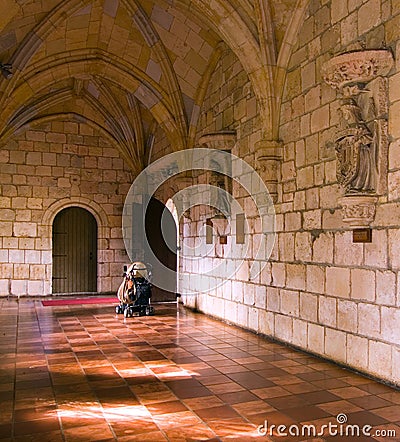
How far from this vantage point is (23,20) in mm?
6324

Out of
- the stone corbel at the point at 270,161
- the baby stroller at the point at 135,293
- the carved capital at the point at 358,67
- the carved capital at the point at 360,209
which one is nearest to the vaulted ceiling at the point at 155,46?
the stone corbel at the point at 270,161

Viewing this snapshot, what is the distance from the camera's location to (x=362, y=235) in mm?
3730

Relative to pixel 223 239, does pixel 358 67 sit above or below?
above

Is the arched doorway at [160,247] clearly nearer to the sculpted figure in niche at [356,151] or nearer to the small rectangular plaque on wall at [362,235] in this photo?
the small rectangular plaque on wall at [362,235]

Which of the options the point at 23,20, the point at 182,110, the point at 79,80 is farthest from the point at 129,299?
the point at 79,80

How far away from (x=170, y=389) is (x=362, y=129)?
2391mm

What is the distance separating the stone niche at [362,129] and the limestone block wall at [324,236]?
0.07m

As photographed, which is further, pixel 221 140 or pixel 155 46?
pixel 155 46

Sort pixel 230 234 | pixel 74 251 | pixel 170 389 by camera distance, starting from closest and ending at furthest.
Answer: pixel 170 389 < pixel 230 234 < pixel 74 251

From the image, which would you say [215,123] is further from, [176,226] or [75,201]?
[75,201]

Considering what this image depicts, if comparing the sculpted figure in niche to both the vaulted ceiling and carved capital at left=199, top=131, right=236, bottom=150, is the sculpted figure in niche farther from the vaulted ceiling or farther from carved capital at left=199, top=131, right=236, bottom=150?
carved capital at left=199, top=131, right=236, bottom=150

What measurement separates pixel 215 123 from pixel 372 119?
3.55m

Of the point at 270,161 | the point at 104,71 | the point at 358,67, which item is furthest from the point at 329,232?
the point at 104,71

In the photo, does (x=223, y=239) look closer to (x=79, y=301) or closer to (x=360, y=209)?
(x=360, y=209)
